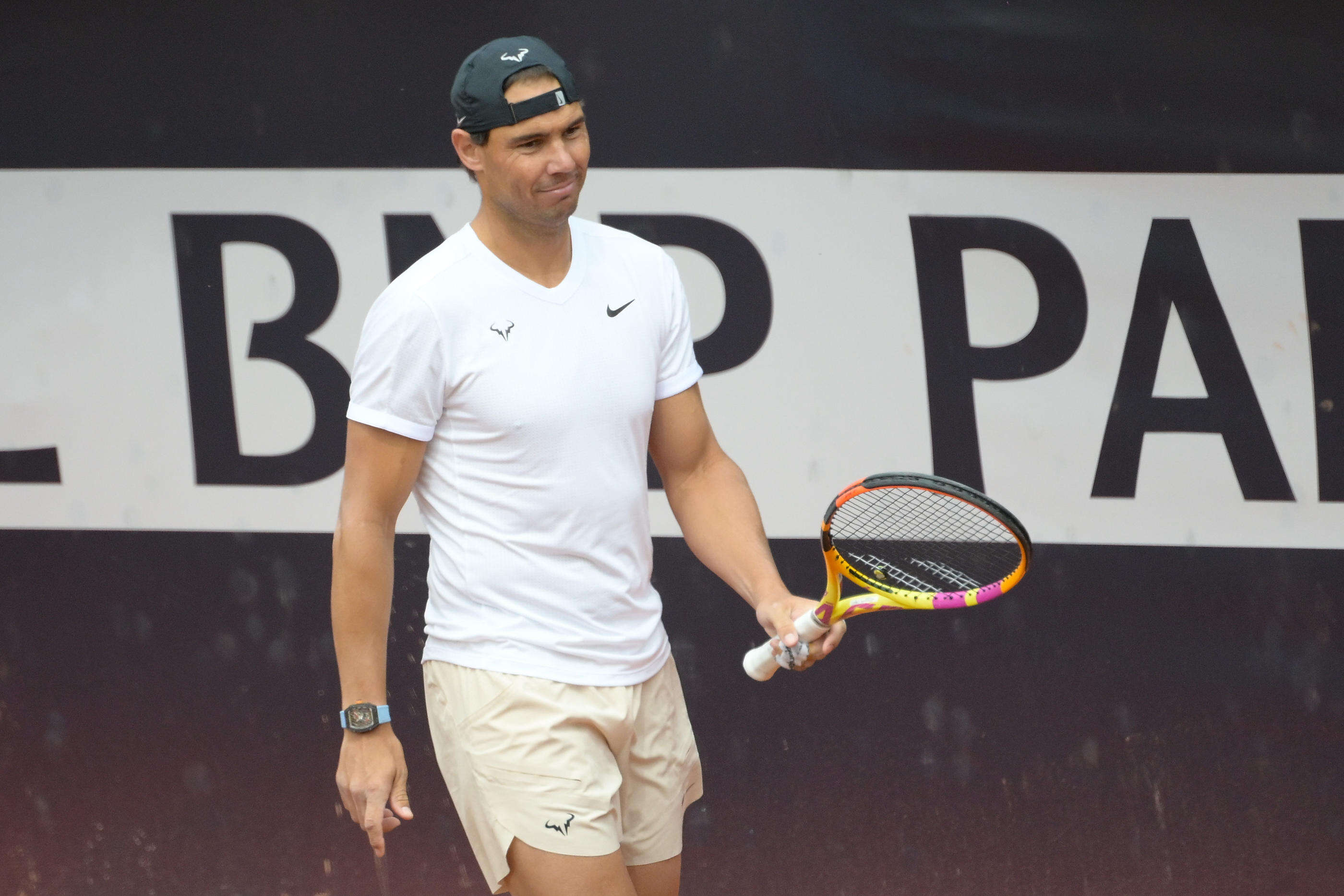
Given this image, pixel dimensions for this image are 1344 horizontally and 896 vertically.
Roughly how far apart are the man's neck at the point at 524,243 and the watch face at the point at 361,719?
674 millimetres

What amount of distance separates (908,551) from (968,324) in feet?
1.94

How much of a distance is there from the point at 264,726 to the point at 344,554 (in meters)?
1.65

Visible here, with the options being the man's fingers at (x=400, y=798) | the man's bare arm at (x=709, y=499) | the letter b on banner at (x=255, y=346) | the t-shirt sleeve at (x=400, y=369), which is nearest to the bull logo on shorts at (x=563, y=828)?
the man's fingers at (x=400, y=798)

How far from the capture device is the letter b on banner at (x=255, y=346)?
3232mm

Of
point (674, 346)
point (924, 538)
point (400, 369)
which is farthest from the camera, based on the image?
point (924, 538)

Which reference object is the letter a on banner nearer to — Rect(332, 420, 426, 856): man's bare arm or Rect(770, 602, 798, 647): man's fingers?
Rect(770, 602, 798, 647): man's fingers

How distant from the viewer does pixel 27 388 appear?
3.33 meters

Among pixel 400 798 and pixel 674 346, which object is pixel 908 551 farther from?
pixel 400 798

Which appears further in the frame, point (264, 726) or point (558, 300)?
point (264, 726)

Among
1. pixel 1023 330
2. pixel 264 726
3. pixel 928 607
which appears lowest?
pixel 264 726

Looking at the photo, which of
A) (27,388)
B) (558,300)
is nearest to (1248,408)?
(558,300)

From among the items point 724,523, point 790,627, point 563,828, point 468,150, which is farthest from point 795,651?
point 468,150

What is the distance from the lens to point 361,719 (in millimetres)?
1996

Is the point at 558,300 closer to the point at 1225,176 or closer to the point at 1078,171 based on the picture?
the point at 1078,171
